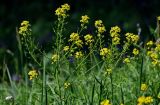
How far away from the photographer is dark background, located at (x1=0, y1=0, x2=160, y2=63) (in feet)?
27.7

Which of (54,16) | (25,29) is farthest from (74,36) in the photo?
(54,16)

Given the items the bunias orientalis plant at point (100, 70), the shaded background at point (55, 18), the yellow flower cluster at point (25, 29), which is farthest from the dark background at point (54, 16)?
the yellow flower cluster at point (25, 29)

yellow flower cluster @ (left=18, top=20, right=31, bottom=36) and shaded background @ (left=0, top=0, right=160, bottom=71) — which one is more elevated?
shaded background @ (left=0, top=0, right=160, bottom=71)

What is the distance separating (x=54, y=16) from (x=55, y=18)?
148mm

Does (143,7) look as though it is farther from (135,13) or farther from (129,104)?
(129,104)

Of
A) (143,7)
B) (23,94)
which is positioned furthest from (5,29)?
(23,94)

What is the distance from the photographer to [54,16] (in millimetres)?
9047

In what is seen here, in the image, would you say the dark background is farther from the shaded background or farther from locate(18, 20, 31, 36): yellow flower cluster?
locate(18, 20, 31, 36): yellow flower cluster

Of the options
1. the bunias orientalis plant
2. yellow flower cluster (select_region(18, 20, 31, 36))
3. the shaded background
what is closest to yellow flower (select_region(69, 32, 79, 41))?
the bunias orientalis plant

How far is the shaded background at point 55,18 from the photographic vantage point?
8430mm

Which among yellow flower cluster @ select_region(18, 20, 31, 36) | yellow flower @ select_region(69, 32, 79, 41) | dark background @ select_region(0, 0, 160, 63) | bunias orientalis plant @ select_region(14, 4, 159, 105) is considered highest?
dark background @ select_region(0, 0, 160, 63)

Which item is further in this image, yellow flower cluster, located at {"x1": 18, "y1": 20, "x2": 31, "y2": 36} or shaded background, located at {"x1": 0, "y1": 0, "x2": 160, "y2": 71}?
shaded background, located at {"x1": 0, "y1": 0, "x2": 160, "y2": 71}

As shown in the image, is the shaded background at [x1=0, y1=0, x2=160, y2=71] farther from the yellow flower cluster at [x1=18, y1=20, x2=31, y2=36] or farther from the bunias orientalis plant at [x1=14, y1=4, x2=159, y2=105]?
the yellow flower cluster at [x1=18, y1=20, x2=31, y2=36]

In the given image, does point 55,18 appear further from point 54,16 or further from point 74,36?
point 74,36
